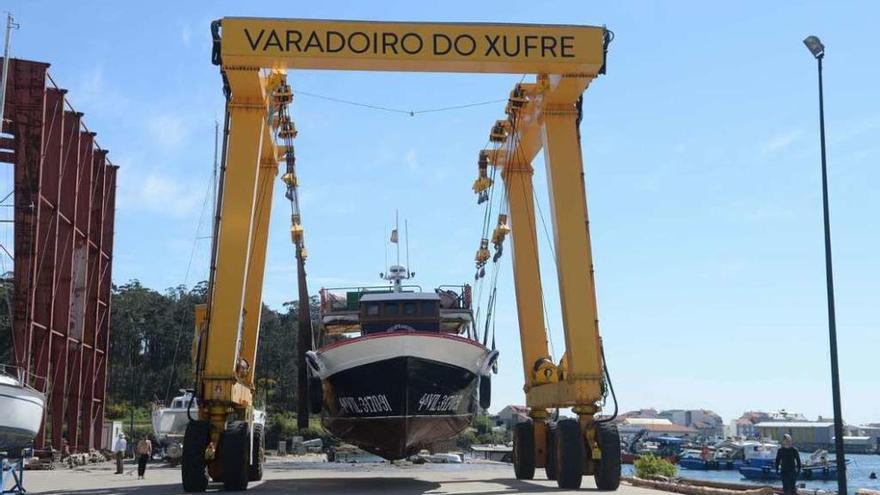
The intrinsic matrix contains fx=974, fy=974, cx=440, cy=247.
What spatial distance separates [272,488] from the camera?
1817 centimetres

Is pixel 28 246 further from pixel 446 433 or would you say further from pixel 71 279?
pixel 446 433

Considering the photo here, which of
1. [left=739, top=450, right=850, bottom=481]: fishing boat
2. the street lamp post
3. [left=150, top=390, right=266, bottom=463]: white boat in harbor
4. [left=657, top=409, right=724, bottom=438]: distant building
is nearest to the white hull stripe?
the street lamp post

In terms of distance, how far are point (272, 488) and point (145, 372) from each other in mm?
70563

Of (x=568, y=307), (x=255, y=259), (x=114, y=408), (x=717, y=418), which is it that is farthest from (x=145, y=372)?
(x=717, y=418)

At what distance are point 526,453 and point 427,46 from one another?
9103mm

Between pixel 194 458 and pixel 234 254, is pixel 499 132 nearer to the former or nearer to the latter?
pixel 234 254

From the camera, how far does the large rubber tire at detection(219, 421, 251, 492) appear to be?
16.4m

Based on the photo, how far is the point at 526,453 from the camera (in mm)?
21219

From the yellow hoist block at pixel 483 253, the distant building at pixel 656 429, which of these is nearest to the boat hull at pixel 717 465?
the distant building at pixel 656 429

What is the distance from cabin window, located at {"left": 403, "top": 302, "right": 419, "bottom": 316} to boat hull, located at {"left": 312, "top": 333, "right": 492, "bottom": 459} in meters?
2.75

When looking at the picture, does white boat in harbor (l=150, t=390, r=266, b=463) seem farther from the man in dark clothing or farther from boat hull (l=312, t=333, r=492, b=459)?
the man in dark clothing

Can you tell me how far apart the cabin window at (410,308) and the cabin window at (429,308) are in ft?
0.52

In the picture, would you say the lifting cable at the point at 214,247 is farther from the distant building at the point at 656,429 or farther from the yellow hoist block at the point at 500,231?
the distant building at the point at 656,429

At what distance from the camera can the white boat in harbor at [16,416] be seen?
54.3 ft
